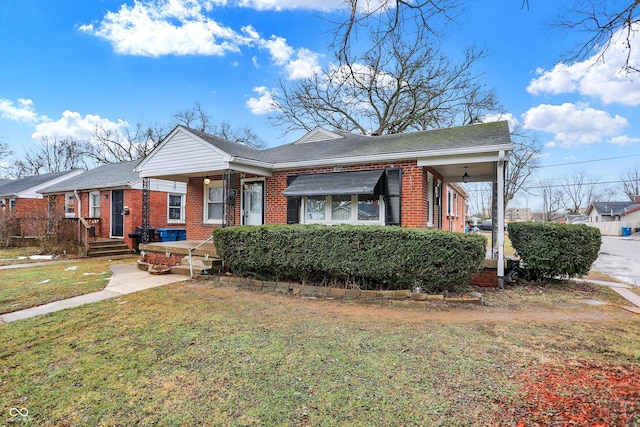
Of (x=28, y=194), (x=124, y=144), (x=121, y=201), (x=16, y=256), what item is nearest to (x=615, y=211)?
(x=121, y=201)

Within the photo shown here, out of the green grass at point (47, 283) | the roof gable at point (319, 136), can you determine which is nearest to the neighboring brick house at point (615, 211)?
the roof gable at point (319, 136)

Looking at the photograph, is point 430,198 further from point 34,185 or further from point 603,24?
point 34,185

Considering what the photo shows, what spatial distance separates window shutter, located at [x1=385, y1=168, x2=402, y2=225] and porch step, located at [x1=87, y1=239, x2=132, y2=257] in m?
11.8

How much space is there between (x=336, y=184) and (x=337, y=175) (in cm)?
55

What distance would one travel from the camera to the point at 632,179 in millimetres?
52312

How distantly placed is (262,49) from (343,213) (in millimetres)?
8912

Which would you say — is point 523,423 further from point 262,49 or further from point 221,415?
point 262,49

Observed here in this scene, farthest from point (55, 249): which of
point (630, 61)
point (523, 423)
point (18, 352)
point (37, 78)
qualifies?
point (630, 61)

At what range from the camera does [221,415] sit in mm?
2438

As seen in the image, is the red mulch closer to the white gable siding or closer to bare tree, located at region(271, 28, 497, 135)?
the white gable siding

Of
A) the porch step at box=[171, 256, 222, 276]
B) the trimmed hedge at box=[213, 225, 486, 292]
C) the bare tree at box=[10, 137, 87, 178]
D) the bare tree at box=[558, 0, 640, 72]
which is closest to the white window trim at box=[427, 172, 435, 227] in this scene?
the trimmed hedge at box=[213, 225, 486, 292]

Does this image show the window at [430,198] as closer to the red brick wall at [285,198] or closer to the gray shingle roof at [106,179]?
the red brick wall at [285,198]

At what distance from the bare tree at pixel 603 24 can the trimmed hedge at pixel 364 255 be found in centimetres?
326

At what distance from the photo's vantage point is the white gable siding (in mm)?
9000
